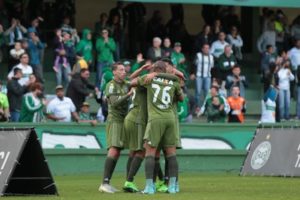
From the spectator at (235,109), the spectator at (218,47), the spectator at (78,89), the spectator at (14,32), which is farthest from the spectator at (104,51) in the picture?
the spectator at (235,109)

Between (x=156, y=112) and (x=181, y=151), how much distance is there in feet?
26.7

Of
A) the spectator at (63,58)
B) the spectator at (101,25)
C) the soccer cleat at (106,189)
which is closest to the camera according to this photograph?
the soccer cleat at (106,189)

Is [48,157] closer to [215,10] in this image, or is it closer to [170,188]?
[170,188]

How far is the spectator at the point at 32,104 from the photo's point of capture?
22.8 m

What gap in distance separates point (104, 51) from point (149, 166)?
12.0 meters

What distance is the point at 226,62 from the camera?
2817 cm

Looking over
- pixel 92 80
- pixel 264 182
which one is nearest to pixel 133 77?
pixel 264 182

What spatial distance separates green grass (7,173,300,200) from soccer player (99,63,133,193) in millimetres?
368

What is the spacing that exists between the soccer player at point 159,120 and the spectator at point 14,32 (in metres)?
11.1

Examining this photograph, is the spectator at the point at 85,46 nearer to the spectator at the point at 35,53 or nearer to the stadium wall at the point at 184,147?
the spectator at the point at 35,53

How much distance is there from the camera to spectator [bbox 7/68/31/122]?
23.5 meters

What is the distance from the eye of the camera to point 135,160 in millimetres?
16016

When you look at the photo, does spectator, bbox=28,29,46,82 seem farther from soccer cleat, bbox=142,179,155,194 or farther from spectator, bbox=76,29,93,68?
soccer cleat, bbox=142,179,155,194

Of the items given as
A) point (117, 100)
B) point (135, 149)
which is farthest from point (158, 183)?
point (117, 100)
